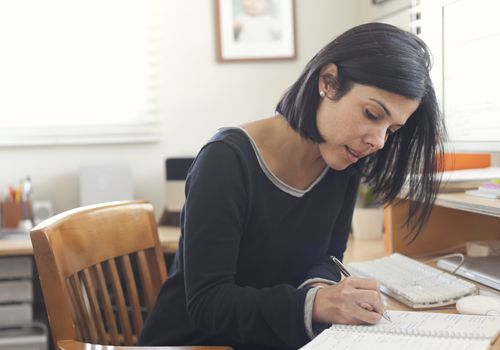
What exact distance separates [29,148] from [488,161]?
1.56m

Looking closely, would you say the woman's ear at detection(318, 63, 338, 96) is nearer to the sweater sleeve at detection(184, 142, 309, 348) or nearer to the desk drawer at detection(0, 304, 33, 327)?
the sweater sleeve at detection(184, 142, 309, 348)

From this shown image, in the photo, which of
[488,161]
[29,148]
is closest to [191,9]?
[29,148]

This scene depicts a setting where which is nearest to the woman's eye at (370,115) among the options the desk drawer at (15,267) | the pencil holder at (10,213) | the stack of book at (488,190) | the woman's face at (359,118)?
the woman's face at (359,118)

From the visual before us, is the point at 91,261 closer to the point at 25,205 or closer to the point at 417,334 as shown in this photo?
the point at 417,334

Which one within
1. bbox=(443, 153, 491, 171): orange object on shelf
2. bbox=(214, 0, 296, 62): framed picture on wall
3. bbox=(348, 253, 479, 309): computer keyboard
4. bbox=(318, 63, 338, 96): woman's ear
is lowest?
bbox=(348, 253, 479, 309): computer keyboard

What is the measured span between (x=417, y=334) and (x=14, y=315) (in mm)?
1527

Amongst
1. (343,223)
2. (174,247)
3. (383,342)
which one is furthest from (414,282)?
(174,247)

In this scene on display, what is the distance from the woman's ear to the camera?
→ 958 mm

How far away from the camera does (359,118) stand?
0.93m

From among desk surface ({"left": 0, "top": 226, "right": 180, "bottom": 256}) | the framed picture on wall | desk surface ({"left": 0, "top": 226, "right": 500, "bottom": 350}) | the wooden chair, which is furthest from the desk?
the framed picture on wall

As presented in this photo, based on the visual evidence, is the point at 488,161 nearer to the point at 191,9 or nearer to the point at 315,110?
the point at 315,110

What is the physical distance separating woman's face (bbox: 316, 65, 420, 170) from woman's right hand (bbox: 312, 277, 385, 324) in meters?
0.21

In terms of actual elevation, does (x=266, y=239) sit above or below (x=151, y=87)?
below

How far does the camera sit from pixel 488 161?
171 centimetres
